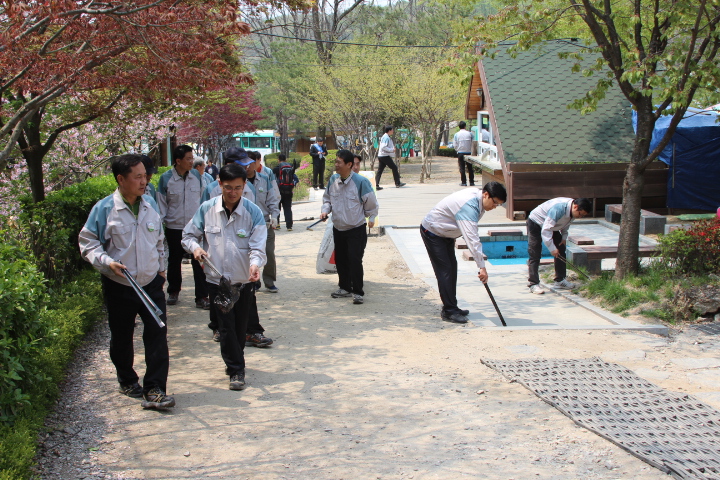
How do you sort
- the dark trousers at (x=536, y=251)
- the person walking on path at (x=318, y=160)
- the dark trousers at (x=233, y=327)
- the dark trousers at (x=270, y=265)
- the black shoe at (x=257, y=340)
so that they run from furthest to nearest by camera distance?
1. the person walking on path at (x=318, y=160)
2. the dark trousers at (x=536, y=251)
3. the dark trousers at (x=270, y=265)
4. the black shoe at (x=257, y=340)
5. the dark trousers at (x=233, y=327)

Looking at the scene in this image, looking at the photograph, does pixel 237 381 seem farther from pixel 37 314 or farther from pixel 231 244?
pixel 37 314

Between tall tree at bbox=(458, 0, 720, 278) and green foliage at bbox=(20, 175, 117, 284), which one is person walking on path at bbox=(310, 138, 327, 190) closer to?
tall tree at bbox=(458, 0, 720, 278)

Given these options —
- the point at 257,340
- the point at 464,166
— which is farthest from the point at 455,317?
the point at 464,166

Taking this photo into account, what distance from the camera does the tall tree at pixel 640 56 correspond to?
7387 mm

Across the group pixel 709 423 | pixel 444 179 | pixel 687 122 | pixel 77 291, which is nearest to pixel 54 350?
pixel 77 291

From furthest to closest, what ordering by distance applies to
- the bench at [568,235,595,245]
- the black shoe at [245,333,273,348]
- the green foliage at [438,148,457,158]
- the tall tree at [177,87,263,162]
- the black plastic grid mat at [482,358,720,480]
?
1. the green foliage at [438,148,457,158]
2. the tall tree at [177,87,263,162]
3. the bench at [568,235,595,245]
4. the black shoe at [245,333,273,348]
5. the black plastic grid mat at [482,358,720,480]

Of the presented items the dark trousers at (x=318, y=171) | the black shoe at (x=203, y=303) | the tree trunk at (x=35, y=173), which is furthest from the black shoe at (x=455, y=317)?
the dark trousers at (x=318, y=171)

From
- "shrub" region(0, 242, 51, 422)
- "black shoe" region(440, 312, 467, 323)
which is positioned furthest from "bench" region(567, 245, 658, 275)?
"shrub" region(0, 242, 51, 422)

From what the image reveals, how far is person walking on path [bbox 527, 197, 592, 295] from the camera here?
8117 mm

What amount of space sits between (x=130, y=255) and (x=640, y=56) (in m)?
6.14

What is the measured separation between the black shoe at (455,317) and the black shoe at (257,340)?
192 centimetres

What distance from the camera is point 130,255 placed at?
4496 mm

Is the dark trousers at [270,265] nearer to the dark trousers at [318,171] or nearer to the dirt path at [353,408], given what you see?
the dirt path at [353,408]

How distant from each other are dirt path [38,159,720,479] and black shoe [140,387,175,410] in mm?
61
